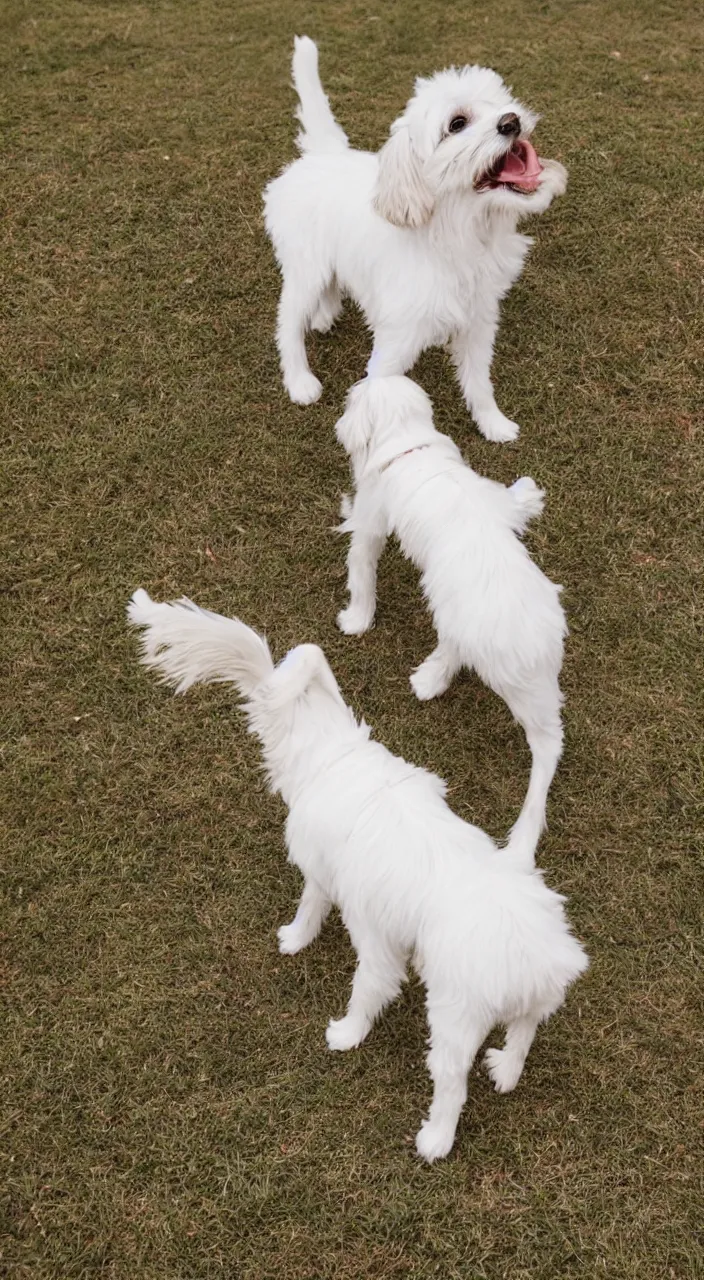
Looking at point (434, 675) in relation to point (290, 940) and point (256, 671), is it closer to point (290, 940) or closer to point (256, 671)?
point (290, 940)

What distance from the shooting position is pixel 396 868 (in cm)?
253

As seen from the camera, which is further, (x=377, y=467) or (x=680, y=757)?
(x=680, y=757)

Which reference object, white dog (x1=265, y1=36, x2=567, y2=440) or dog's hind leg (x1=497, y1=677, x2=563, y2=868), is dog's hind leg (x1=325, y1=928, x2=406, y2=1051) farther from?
white dog (x1=265, y1=36, x2=567, y2=440)

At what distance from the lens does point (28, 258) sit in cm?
508

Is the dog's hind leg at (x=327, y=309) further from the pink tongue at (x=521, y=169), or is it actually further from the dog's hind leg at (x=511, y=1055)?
the dog's hind leg at (x=511, y=1055)

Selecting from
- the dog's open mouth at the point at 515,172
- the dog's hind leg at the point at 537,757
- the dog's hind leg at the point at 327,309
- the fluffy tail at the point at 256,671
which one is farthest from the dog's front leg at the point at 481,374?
the fluffy tail at the point at 256,671

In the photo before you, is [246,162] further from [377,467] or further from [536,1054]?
[536,1054]

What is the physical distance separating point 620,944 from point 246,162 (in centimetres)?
440

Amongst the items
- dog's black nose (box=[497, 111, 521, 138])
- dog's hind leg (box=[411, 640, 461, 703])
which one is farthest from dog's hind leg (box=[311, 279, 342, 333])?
dog's hind leg (box=[411, 640, 461, 703])

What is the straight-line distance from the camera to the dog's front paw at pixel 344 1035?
3.06 metres

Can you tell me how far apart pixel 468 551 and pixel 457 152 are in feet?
4.75

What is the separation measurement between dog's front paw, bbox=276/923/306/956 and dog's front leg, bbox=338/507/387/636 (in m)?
1.20

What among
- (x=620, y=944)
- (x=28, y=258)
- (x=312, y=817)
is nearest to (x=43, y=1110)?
(x=312, y=817)

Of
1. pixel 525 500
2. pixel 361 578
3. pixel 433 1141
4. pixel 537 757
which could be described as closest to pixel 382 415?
pixel 525 500
